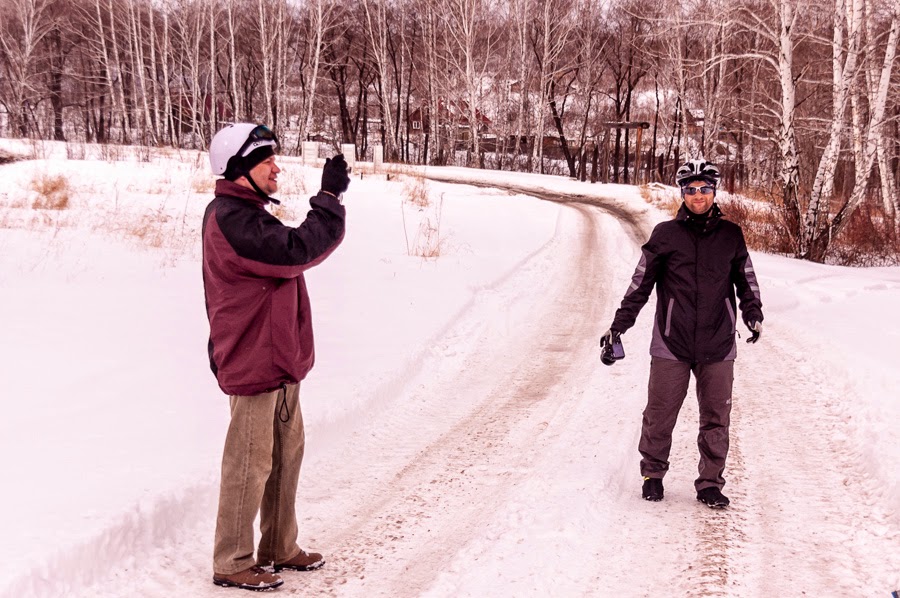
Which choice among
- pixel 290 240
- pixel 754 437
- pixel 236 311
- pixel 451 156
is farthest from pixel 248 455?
pixel 451 156

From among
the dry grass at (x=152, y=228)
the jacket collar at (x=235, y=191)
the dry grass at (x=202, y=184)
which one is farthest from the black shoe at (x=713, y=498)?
the dry grass at (x=202, y=184)

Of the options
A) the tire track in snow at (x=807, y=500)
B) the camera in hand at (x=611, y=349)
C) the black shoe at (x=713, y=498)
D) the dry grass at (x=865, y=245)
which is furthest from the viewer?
the dry grass at (x=865, y=245)

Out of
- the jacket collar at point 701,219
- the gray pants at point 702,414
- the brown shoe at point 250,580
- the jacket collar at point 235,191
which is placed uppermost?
the jacket collar at point 235,191

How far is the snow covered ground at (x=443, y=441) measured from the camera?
3.45 meters

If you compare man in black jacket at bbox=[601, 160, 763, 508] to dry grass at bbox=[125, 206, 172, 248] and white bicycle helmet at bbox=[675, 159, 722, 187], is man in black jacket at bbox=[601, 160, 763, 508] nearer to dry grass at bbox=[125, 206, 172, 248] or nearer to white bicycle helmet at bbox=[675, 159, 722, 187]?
white bicycle helmet at bbox=[675, 159, 722, 187]

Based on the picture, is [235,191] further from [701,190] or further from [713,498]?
[713,498]

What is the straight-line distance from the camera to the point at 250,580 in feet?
10.8

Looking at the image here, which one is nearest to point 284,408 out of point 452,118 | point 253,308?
point 253,308

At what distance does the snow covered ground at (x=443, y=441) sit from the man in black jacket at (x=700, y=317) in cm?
27

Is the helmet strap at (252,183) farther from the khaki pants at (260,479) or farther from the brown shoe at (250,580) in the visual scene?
the brown shoe at (250,580)

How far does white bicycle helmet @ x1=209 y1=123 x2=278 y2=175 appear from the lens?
3039 millimetres

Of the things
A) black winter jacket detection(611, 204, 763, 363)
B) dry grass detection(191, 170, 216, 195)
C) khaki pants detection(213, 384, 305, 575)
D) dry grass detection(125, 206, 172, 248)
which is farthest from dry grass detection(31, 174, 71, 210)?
black winter jacket detection(611, 204, 763, 363)

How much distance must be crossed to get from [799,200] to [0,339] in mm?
13368

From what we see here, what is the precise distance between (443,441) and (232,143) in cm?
284
